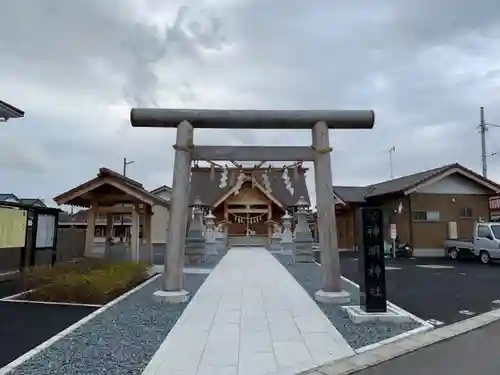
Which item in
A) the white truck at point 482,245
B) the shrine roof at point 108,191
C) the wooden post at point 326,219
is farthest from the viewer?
the white truck at point 482,245

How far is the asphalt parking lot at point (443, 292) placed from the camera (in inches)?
287

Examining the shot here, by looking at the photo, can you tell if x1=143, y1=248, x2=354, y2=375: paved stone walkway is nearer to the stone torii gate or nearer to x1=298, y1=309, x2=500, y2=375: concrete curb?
x1=298, y1=309, x2=500, y2=375: concrete curb

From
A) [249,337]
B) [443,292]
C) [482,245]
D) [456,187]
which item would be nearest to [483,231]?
[482,245]

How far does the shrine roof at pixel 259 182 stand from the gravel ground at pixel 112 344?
64.7ft

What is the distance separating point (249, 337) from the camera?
214 inches

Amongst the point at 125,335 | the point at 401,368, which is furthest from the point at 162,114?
the point at 401,368

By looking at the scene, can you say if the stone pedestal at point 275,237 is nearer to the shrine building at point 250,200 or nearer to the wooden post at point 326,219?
the shrine building at point 250,200

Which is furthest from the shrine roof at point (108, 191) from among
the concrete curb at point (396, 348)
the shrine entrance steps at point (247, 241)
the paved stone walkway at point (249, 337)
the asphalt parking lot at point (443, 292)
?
the shrine entrance steps at point (247, 241)

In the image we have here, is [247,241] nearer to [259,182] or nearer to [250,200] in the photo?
[250,200]

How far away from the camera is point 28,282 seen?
9.23 metres

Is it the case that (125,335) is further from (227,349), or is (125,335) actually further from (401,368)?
(401,368)

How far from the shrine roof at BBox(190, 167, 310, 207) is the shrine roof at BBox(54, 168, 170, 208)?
12118 mm

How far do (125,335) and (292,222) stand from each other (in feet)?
65.1

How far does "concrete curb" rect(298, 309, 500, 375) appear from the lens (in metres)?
4.23
